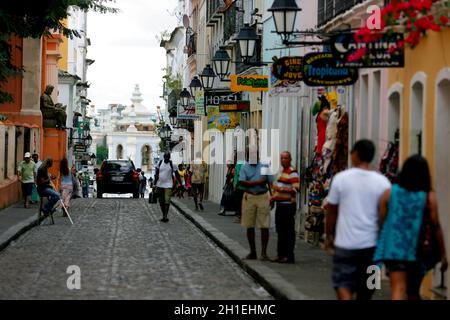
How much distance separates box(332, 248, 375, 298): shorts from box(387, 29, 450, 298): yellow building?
134 inches

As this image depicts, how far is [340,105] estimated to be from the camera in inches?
868

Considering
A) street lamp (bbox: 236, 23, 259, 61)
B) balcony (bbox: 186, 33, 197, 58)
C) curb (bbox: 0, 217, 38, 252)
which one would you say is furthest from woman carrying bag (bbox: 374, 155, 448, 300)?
balcony (bbox: 186, 33, 197, 58)

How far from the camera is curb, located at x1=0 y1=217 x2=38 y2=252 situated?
23.3 m

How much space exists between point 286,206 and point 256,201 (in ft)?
1.65

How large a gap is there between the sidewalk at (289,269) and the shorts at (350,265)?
9.81 feet

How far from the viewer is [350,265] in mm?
11102

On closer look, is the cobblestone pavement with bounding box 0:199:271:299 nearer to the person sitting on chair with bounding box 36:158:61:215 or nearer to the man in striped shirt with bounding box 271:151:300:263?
the person sitting on chair with bounding box 36:158:61:215

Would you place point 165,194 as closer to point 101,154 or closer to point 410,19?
point 410,19
